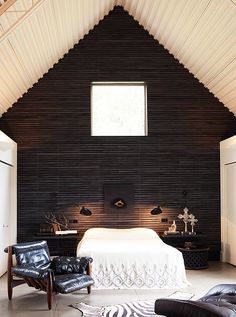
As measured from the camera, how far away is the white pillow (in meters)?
7.54

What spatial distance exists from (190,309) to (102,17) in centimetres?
688

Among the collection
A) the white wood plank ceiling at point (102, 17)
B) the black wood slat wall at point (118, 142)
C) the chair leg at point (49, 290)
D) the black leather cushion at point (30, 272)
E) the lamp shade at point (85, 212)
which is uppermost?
the white wood plank ceiling at point (102, 17)

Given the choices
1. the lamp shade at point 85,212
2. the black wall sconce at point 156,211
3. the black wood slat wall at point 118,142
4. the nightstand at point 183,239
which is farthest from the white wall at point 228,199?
the lamp shade at point 85,212

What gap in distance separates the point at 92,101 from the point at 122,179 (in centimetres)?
167

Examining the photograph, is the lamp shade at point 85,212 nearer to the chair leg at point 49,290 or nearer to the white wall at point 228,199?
the white wall at point 228,199

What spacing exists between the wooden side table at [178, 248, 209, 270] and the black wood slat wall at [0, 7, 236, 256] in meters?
0.96

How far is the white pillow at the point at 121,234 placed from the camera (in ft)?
24.7

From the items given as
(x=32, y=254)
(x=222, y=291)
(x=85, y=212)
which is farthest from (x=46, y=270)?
(x=85, y=212)

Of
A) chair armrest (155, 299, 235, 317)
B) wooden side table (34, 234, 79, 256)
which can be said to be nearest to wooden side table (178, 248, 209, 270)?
wooden side table (34, 234, 79, 256)

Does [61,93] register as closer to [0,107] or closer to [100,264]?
[0,107]

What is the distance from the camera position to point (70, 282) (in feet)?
17.2

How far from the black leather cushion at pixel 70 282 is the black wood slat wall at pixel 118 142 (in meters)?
3.16

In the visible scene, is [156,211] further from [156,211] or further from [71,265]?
[71,265]

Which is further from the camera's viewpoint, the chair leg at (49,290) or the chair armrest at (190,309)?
the chair leg at (49,290)
